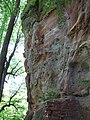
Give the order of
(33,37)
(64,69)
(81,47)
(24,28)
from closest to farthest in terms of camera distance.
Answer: (81,47) → (64,69) → (33,37) → (24,28)

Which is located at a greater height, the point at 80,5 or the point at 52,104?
the point at 80,5

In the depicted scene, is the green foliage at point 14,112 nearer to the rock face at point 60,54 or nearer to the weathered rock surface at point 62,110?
the rock face at point 60,54

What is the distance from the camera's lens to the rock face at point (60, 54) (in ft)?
24.0

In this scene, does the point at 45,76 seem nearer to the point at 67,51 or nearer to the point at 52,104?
the point at 67,51

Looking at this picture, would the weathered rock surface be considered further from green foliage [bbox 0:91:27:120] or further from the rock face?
green foliage [bbox 0:91:27:120]

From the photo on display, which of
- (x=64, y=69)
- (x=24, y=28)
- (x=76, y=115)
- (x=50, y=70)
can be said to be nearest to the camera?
(x=76, y=115)

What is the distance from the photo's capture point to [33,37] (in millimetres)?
10961

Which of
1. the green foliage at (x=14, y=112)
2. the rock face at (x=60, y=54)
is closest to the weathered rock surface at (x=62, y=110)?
the rock face at (x=60, y=54)

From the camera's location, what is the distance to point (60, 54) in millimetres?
8633

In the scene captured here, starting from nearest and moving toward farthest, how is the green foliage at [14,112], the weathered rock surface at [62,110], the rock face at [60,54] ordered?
1. the weathered rock surface at [62,110]
2. the rock face at [60,54]
3. the green foliage at [14,112]

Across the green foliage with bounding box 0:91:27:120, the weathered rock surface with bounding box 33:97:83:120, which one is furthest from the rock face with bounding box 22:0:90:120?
the green foliage with bounding box 0:91:27:120

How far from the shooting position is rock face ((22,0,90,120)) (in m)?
7.32

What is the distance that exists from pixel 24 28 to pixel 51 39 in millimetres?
3103

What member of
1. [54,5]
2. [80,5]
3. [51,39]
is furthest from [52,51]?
[54,5]
